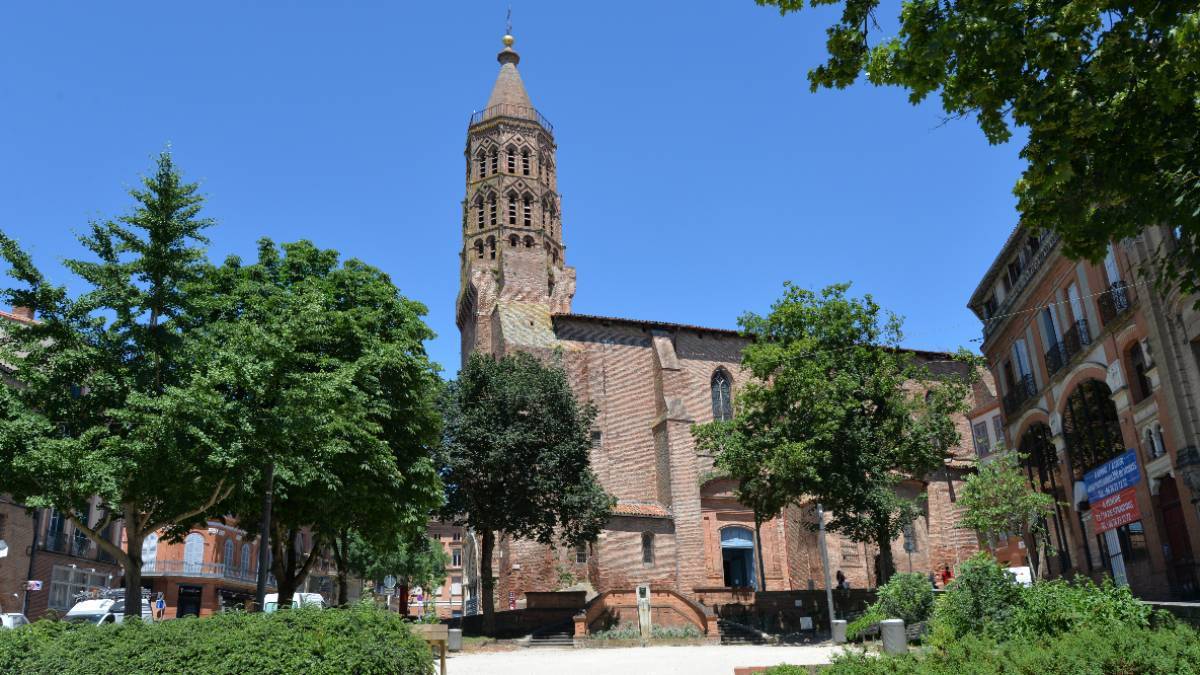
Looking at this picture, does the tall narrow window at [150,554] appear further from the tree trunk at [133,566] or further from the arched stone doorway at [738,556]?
the tree trunk at [133,566]

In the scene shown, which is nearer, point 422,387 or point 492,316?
point 422,387

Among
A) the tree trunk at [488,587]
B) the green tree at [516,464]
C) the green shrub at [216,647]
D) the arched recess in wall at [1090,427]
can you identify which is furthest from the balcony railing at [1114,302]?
the tree trunk at [488,587]

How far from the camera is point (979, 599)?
1223 cm

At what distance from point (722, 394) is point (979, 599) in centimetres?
3276

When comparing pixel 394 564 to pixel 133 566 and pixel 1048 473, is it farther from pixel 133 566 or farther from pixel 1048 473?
pixel 133 566

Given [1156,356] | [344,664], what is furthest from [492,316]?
[344,664]

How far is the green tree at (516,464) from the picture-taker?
31266 mm

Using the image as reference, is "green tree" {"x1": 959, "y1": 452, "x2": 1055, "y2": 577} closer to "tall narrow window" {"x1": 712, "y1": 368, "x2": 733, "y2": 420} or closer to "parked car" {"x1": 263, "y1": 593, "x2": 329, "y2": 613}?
"tall narrow window" {"x1": 712, "y1": 368, "x2": 733, "y2": 420}

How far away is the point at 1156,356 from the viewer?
18891mm

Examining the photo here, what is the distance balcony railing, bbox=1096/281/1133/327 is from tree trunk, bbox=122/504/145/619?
20.8 m

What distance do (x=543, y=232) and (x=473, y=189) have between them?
5.28 m

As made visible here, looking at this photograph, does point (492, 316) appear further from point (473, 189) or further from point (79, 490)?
point (79, 490)

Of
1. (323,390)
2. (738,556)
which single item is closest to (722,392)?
(738,556)

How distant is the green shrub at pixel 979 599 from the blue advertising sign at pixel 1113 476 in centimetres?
1018
